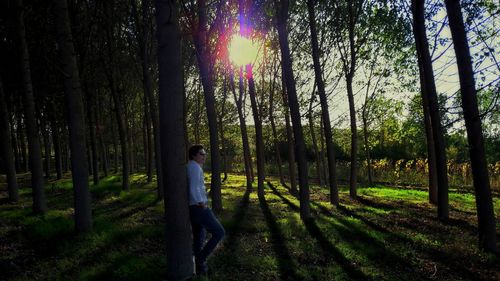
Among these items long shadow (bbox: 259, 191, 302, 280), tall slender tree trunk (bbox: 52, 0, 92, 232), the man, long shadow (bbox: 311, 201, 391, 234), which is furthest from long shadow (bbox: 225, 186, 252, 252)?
tall slender tree trunk (bbox: 52, 0, 92, 232)

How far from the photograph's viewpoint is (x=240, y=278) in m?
6.24

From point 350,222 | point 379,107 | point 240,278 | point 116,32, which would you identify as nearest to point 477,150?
point 350,222

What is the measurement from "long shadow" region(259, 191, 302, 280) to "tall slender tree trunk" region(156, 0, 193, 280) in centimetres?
217

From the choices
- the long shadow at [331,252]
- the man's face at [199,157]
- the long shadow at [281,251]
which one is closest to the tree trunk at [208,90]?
the long shadow at [281,251]

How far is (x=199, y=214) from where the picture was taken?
5.68 meters

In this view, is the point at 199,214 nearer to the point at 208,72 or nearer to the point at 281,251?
the point at 281,251

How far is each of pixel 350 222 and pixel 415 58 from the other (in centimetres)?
913

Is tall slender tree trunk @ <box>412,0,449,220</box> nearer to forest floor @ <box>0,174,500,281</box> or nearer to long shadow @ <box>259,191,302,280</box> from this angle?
forest floor @ <box>0,174,500,281</box>

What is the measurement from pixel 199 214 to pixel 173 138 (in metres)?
1.35

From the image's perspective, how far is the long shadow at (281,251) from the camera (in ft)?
21.6

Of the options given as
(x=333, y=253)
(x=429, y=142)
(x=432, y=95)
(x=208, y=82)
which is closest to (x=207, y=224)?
(x=333, y=253)

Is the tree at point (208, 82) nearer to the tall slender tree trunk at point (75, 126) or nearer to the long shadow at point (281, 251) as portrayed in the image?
the long shadow at point (281, 251)

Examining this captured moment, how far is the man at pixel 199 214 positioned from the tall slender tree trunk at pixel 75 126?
168 inches

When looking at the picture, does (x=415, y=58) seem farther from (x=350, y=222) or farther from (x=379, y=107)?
(x=350, y=222)
